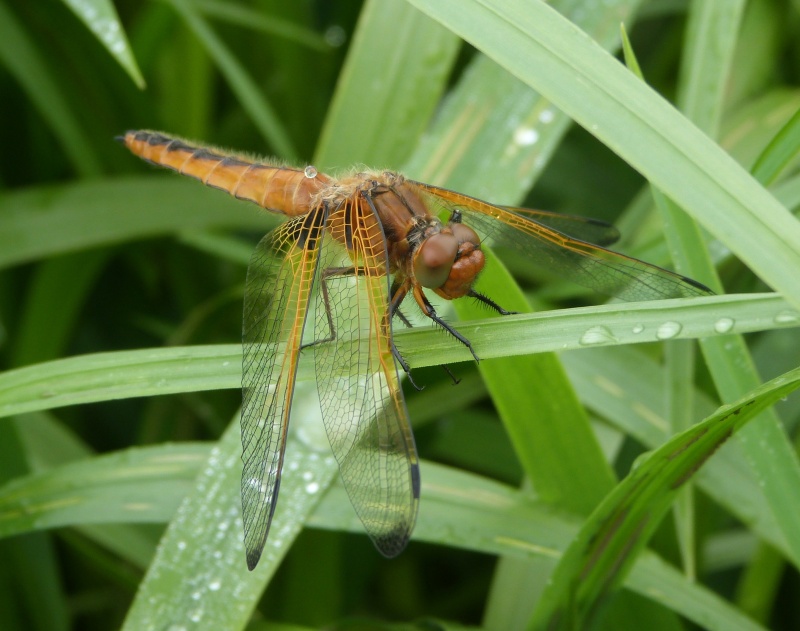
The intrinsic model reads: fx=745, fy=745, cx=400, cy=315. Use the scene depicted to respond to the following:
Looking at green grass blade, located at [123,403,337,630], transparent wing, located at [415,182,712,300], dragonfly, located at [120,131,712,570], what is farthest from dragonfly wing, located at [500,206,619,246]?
green grass blade, located at [123,403,337,630]

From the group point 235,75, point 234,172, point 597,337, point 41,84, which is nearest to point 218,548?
point 597,337

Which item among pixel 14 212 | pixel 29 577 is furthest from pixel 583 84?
pixel 14 212

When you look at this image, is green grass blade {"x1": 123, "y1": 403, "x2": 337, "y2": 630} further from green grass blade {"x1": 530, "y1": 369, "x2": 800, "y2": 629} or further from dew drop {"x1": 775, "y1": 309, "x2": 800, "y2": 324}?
dew drop {"x1": 775, "y1": 309, "x2": 800, "y2": 324}

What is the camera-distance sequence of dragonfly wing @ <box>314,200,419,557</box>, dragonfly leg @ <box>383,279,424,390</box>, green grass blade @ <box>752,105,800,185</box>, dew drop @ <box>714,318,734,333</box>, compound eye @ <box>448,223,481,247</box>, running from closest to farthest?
dew drop @ <box>714,318,734,333</box>, dragonfly wing @ <box>314,200,419,557</box>, green grass blade @ <box>752,105,800,185</box>, dragonfly leg @ <box>383,279,424,390</box>, compound eye @ <box>448,223,481,247</box>

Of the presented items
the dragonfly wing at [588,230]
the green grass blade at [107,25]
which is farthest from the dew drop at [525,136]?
the green grass blade at [107,25]

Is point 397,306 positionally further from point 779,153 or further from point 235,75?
point 235,75

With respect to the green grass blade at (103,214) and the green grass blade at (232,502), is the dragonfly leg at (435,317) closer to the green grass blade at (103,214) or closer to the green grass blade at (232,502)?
the green grass blade at (232,502)

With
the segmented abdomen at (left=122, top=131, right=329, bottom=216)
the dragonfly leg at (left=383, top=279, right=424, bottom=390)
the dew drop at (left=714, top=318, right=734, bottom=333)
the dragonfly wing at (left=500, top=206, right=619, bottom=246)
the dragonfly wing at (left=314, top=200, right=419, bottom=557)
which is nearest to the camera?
the dew drop at (left=714, top=318, right=734, bottom=333)

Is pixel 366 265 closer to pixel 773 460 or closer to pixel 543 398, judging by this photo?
pixel 543 398
